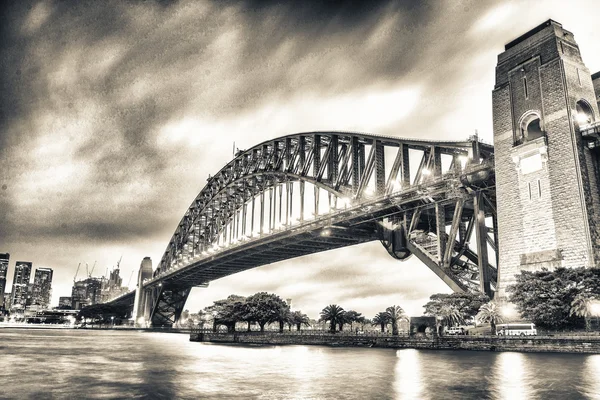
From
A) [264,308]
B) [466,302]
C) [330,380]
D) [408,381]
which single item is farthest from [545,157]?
[264,308]

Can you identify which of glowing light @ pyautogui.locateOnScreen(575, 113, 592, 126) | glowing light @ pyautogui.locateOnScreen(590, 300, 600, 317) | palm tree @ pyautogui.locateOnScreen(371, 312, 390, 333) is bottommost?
palm tree @ pyautogui.locateOnScreen(371, 312, 390, 333)

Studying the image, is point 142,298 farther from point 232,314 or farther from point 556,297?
point 556,297

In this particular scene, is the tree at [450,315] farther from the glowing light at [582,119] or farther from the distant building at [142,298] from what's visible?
the distant building at [142,298]

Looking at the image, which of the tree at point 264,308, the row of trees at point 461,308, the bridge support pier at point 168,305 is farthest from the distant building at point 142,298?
the row of trees at point 461,308

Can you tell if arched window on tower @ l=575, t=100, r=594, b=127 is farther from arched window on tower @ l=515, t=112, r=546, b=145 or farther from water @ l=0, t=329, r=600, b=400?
water @ l=0, t=329, r=600, b=400

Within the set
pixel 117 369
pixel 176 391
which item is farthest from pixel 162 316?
pixel 176 391

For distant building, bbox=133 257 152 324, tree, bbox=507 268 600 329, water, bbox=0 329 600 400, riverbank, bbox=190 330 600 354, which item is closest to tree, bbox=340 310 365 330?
riverbank, bbox=190 330 600 354
